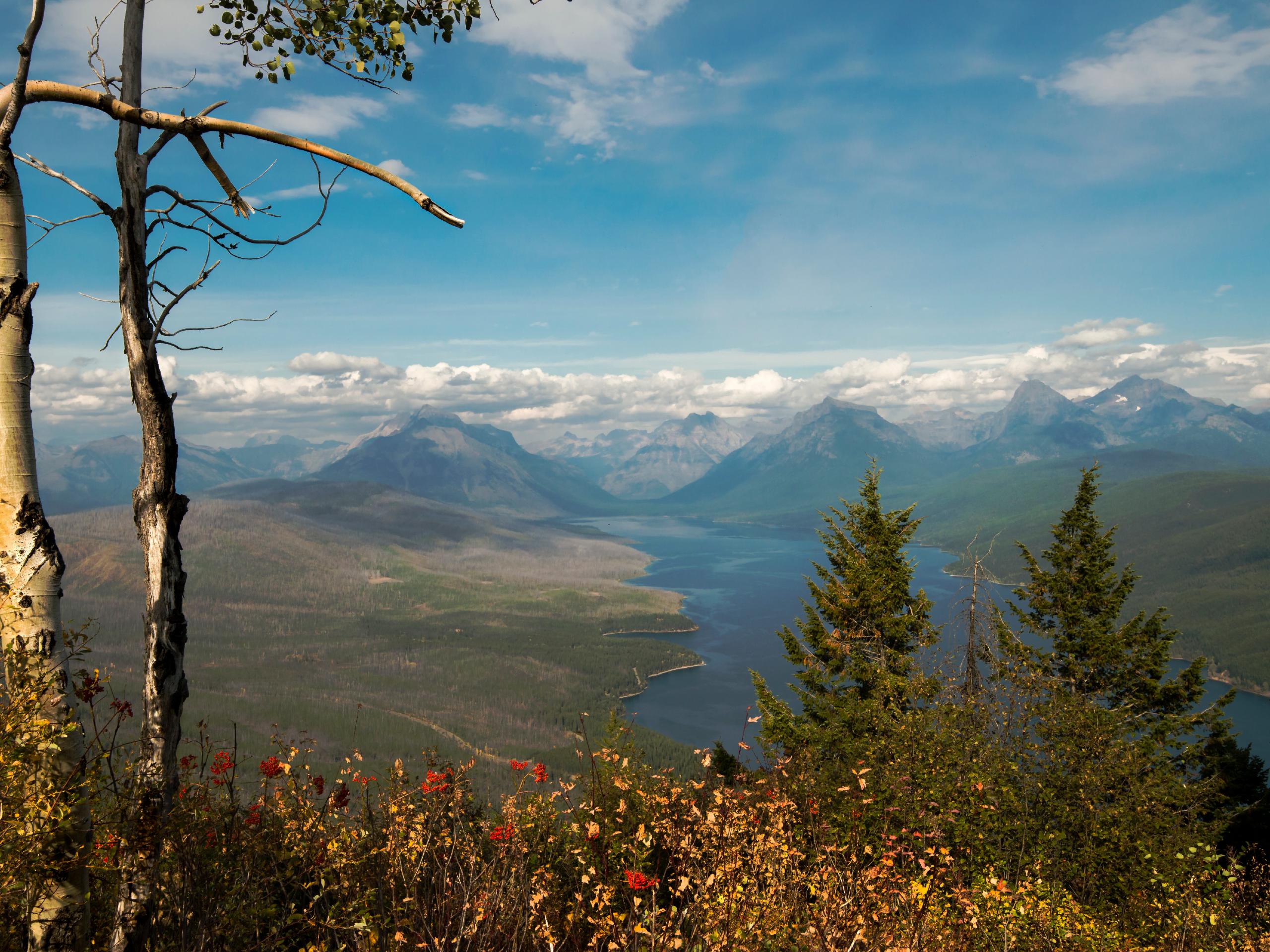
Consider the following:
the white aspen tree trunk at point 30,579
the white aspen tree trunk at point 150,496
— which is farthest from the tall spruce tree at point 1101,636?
the white aspen tree trunk at point 30,579

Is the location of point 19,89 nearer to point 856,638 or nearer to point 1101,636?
point 856,638

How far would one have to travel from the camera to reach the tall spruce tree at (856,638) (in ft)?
62.6

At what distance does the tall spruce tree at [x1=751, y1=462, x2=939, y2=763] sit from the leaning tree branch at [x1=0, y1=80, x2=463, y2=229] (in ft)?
58.9

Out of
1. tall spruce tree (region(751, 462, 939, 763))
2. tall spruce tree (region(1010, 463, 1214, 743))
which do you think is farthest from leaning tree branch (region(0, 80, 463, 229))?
tall spruce tree (region(1010, 463, 1214, 743))

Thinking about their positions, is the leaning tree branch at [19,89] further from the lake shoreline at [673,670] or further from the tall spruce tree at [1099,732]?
the lake shoreline at [673,670]

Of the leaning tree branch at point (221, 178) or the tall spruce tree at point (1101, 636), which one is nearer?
the leaning tree branch at point (221, 178)

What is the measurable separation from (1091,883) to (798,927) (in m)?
12.4

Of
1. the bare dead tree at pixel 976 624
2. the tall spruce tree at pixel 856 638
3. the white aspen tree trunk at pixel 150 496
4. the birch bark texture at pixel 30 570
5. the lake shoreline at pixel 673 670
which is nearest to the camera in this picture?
the birch bark texture at pixel 30 570

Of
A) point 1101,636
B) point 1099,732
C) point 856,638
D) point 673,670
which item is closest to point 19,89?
point 1099,732

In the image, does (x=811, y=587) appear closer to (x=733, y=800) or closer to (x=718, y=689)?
(x=733, y=800)

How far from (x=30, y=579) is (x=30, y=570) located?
0.17ft

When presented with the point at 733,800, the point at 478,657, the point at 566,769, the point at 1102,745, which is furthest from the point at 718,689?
the point at 733,800

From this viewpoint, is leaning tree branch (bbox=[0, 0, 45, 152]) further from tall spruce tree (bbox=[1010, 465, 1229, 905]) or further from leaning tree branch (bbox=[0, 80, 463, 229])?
tall spruce tree (bbox=[1010, 465, 1229, 905])

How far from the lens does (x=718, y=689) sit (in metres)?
150
